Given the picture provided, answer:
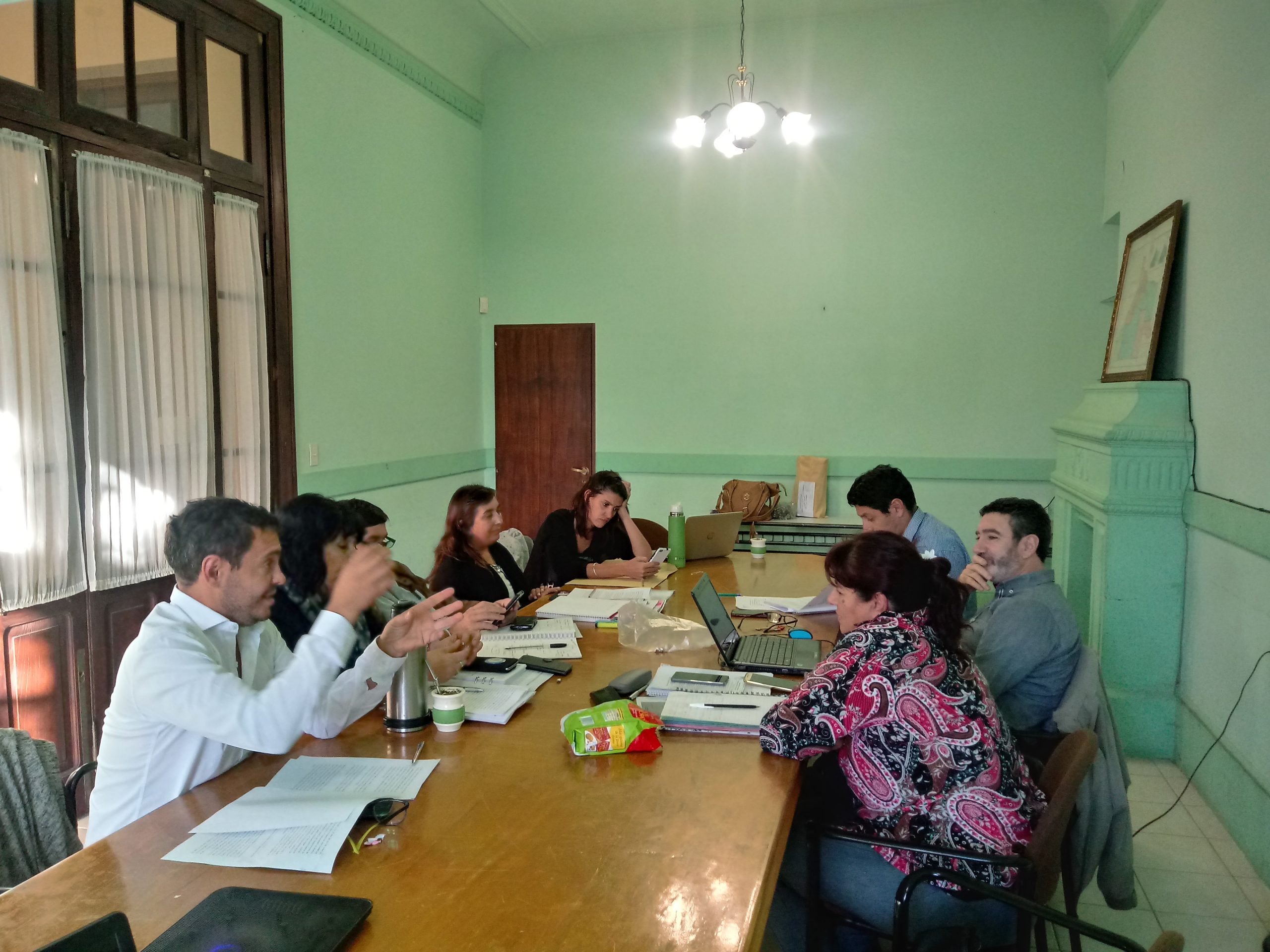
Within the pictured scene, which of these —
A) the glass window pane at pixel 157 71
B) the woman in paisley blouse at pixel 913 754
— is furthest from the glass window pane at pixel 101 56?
the woman in paisley blouse at pixel 913 754

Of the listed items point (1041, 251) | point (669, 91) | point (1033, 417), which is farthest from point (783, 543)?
point (669, 91)

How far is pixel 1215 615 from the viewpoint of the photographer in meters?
3.33

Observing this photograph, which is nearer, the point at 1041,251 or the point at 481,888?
the point at 481,888

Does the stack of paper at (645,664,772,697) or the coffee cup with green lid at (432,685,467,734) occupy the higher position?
the coffee cup with green lid at (432,685,467,734)

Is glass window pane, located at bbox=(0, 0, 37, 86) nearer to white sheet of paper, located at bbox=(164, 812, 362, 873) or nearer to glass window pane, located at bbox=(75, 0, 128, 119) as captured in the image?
glass window pane, located at bbox=(75, 0, 128, 119)

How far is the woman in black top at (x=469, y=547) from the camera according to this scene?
10.6ft

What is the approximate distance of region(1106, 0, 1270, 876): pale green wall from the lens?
295 centimetres

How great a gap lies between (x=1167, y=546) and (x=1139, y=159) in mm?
2225

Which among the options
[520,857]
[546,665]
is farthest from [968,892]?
[546,665]

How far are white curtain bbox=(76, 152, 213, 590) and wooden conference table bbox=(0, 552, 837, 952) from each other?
2063 mm

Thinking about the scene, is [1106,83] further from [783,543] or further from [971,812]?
[971,812]

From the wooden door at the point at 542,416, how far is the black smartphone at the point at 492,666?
4.29 m

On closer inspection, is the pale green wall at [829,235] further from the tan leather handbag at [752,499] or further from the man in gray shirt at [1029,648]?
the man in gray shirt at [1029,648]

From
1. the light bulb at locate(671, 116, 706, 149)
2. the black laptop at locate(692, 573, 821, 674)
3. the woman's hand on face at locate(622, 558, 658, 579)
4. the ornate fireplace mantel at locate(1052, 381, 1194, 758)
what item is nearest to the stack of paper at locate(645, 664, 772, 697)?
the black laptop at locate(692, 573, 821, 674)
